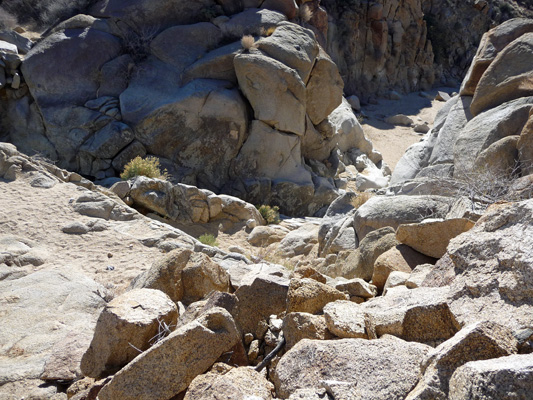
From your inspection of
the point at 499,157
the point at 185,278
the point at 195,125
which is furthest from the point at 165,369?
the point at 195,125

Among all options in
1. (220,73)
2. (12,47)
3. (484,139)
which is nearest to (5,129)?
(12,47)

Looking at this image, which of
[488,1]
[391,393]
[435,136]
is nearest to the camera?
[391,393]

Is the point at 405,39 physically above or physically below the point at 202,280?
above

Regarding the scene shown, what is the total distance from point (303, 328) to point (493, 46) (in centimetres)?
746

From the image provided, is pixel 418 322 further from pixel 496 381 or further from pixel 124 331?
pixel 124 331

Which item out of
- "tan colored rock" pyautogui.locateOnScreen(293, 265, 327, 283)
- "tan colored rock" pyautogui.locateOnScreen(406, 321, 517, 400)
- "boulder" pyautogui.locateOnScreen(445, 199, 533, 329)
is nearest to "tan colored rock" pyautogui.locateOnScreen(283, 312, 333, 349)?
"boulder" pyautogui.locateOnScreen(445, 199, 533, 329)

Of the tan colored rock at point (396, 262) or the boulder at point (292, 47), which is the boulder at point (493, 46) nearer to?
the tan colored rock at point (396, 262)

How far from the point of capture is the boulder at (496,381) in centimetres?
144

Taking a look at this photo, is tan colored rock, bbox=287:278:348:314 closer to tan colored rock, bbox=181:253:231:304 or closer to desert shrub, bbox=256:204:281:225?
tan colored rock, bbox=181:253:231:304

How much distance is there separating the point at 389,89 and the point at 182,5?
17.9 meters

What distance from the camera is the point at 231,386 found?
2.09m

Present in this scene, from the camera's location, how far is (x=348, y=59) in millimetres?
28422

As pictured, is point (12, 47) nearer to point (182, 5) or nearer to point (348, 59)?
point (182, 5)

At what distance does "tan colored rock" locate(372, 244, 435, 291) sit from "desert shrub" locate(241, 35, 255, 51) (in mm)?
11277
